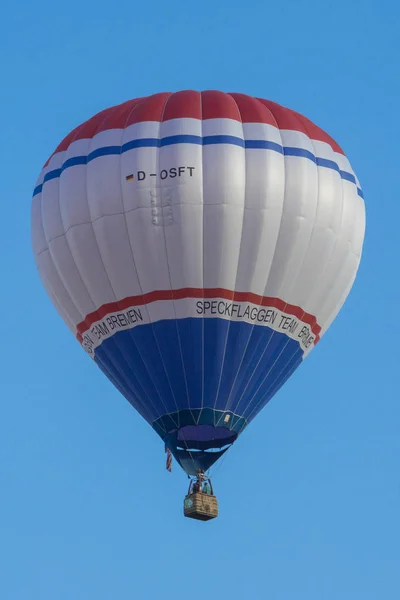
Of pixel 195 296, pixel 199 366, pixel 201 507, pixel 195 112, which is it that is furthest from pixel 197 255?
pixel 201 507

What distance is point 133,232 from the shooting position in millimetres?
39406

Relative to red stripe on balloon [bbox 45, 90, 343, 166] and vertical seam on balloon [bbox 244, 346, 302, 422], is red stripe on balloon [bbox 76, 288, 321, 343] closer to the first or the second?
vertical seam on balloon [bbox 244, 346, 302, 422]

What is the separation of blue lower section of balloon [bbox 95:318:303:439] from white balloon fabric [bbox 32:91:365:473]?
0.02m

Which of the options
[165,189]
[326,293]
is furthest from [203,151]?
[326,293]

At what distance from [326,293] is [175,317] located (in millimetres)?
3063

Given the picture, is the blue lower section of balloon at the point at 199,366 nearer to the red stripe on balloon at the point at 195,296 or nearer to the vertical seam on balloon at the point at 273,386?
the vertical seam on balloon at the point at 273,386

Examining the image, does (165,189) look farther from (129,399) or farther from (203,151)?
(129,399)

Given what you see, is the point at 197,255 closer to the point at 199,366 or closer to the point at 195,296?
the point at 195,296

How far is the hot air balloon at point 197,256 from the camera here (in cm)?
3934

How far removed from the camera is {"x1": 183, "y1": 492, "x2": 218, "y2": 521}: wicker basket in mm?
39281

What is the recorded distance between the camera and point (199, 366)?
129ft

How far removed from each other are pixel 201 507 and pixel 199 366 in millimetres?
2527

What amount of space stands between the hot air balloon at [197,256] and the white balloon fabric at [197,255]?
3cm

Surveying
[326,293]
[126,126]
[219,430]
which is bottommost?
[219,430]
